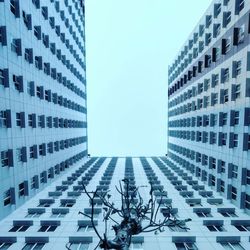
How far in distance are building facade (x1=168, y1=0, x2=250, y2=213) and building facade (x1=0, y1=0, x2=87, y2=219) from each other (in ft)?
78.1

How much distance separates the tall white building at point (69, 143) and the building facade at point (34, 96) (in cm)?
12

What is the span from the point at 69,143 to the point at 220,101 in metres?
29.5

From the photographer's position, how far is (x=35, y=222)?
70.5ft

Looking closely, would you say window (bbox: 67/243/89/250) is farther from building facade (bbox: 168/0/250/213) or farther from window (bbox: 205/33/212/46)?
window (bbox: 205/33/212/46)

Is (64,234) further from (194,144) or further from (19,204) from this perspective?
(194,144)

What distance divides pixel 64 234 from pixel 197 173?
978 inches

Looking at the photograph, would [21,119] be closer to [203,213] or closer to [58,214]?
[58,214]

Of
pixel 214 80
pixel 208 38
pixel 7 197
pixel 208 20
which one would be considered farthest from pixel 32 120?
pixel 208 20

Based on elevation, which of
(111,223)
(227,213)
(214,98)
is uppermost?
(214,98)

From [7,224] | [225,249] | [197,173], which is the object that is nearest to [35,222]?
[7,224]

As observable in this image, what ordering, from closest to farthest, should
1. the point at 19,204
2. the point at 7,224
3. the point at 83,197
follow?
the point at 7,224, the point at 19,204, the point at 83,197

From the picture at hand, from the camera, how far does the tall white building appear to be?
19961 mm

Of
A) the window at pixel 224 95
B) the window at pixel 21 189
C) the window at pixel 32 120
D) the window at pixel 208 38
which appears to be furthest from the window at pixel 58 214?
the window at pixel 208 38

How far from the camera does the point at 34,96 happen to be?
91.2 feet
